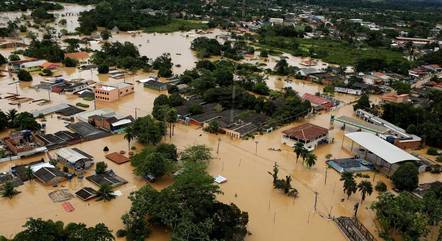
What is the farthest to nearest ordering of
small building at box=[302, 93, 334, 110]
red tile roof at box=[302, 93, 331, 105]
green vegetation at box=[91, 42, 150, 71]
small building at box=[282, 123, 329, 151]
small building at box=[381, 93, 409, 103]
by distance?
green vegetation at box=[91, 42, 150, 71] → small building at box=[381, 93, 409, 103] → red tile roof at box=[302, 93, 331, 105] → small building at box=[302, 93, 334, 110] → small building at box=[282, 123, 329, 151]

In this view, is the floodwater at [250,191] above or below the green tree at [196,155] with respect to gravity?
below

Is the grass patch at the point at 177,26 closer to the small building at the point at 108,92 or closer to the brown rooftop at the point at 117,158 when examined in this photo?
the small building at the point at 108,92

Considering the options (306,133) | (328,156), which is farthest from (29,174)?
(328,156)

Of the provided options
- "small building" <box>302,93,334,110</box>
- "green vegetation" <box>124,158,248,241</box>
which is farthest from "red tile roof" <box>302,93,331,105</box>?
"green vegetation" <box>124,158,248,241</box>

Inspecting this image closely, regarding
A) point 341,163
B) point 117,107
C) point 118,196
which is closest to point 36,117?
point 117,107

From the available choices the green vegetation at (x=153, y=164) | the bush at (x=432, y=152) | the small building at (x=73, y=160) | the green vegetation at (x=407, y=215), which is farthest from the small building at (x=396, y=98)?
the small building at (x=73, y=160)

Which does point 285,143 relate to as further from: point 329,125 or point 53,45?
point 53,45

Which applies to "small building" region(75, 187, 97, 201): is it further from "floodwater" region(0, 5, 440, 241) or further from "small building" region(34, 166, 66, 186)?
"small building" region(34, 166, 66, 186)
